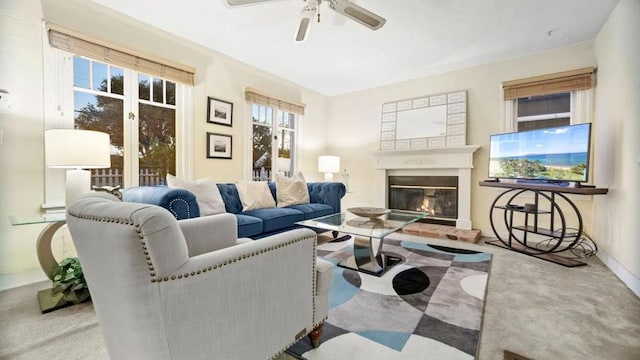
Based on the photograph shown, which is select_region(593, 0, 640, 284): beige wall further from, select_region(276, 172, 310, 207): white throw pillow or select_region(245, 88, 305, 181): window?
select_region(245, 88, 305, 181): window

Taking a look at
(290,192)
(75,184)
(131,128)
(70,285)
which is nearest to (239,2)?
(131,128)

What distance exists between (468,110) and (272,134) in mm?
2990

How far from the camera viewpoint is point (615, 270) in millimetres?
2453

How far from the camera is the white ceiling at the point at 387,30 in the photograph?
2.56 meters

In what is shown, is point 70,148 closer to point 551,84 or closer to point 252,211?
point 252,211

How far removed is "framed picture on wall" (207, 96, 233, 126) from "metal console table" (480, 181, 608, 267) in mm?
3359

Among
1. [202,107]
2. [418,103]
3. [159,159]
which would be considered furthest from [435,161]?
[159,159]

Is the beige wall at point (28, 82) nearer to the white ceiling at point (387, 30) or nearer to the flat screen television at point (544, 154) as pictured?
the white ceiling at point (387, 30)

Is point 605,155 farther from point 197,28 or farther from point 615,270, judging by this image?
point 197,28

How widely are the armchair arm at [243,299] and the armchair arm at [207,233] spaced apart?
497 millimetres

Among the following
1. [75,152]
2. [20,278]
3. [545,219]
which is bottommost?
[20,278]

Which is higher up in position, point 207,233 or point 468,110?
point 468,110

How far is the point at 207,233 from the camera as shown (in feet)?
4.67

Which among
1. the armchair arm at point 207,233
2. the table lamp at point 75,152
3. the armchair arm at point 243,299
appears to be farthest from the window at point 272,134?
the armchair arm at point 243,299
